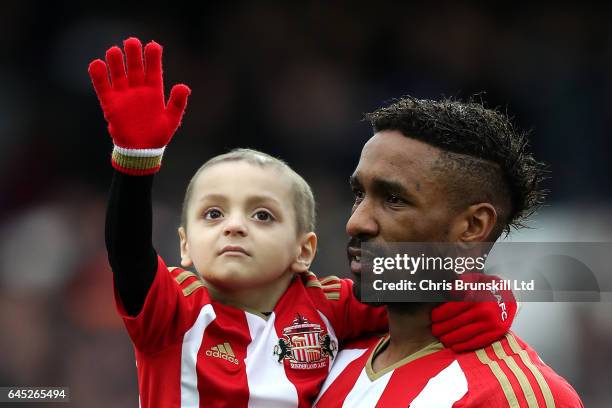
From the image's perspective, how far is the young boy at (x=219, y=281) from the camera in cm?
213

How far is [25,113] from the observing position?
5.82m

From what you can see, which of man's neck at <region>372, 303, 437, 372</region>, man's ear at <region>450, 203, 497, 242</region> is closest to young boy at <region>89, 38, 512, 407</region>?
man's neck at <region>372, 303, 437, 372</region>

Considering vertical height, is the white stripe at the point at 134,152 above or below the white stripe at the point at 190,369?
above

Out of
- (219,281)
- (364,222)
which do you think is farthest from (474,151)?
(219,281)

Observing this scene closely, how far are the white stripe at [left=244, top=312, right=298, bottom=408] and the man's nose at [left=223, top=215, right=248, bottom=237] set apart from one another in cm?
27

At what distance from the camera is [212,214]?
2.66m

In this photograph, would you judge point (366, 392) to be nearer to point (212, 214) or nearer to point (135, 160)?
point (212, 214)

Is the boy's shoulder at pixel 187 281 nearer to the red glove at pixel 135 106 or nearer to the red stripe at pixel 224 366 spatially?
the red stripe at pixel 224 366

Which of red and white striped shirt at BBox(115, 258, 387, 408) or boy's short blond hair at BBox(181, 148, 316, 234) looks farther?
boy's short blond hair at BBox(181, 148, 316, 234)

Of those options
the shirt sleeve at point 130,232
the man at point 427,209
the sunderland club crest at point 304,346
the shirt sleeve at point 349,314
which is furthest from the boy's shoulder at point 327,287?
the shirt sleeve at point 130,232

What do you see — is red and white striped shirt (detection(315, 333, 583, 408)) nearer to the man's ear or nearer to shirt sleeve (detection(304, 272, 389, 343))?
shirt sleeve (detection(304, 272, 389, 343))

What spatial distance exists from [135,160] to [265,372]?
0.82 metres

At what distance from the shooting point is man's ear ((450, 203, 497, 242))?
8.17 ft

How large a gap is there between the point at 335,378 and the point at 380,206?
1.89 feet
